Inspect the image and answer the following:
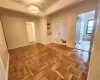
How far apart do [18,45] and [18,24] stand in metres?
1.62

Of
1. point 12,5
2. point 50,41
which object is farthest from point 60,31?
point 12,5

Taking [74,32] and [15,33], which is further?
[15,33]

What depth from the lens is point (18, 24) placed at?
416 centimetres

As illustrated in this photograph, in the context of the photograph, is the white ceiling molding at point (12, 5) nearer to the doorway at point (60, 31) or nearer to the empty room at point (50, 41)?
the empty room at point (50, 41)

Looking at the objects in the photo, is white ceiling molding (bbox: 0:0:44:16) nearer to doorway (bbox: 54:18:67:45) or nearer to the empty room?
the empty room

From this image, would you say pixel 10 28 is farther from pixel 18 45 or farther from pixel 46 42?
pixel 46 42

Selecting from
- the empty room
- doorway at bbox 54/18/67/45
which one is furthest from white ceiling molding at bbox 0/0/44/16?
doorway at bbox 54/18/67/45

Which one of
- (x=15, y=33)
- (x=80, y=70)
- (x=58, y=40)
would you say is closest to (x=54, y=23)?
(x=58, y=40)

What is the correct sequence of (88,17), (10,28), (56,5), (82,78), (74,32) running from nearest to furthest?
(82,78)
(56,5)
(74,32)
(10,28)
(88,17)

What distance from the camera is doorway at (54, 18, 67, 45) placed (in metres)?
4.12

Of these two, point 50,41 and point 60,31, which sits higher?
point 60,31

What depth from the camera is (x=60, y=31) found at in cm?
446

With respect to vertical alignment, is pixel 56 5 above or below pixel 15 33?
above

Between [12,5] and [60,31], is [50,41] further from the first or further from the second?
[12,5]
